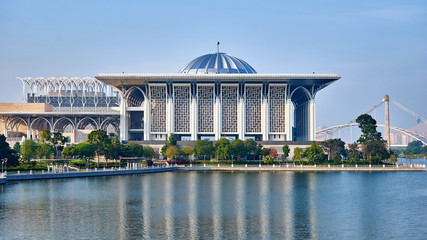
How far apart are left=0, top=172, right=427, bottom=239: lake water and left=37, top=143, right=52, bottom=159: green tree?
20094mm

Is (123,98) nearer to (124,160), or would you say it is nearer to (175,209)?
(124,160)

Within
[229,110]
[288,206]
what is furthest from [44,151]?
[288,206]

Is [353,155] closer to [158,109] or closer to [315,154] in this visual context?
[315,154]

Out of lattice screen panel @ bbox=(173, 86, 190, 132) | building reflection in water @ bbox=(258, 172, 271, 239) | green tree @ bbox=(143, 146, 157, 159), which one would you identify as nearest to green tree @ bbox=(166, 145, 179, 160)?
green tree @ bbox=(143, 146, 157, 159)

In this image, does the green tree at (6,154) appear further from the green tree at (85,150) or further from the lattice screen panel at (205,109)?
the lattice screen panel at (205,109)

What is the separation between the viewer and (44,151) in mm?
99125

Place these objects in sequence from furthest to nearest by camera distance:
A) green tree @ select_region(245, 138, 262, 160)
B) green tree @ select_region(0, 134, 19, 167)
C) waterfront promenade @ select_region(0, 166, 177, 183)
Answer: green tree @ select_region(245, 138, 262, 160) < green tree @ select_region(0, 134, 19, 167) < waterfront promenade @ select_region(0, 166, 177, 183)

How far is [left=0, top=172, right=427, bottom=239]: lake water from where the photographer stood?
140ft

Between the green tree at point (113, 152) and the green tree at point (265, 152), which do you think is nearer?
the green tree at point (113, 152)

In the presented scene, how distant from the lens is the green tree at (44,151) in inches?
3883

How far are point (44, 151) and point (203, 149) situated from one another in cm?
3116

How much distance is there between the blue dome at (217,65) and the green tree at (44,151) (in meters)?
49.4

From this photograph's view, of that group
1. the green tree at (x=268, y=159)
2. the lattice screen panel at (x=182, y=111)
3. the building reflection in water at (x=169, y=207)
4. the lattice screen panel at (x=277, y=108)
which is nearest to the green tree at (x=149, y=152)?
the lattice screen panel at (x=182, y=111)

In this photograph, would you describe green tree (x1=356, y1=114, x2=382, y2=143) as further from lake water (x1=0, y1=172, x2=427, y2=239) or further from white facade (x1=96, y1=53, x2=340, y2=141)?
lake water (x1=0, y1=172, x2=427, y2=239)
